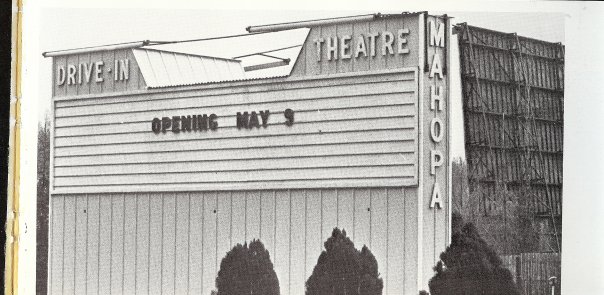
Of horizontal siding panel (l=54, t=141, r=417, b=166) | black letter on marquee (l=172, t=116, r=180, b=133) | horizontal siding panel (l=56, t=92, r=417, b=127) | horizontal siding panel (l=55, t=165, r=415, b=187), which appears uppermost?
horizontal siding panel (l=56, t=92, r=417, b=127)

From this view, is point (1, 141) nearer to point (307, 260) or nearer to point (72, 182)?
point (72, 182)

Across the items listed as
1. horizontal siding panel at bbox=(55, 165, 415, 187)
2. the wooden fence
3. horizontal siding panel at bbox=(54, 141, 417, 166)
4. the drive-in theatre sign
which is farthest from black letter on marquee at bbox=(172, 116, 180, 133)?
the wooden fence

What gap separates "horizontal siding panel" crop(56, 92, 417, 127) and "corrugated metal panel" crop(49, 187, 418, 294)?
409 millimetres

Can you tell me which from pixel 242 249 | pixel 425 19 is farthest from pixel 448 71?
pixel 242 249

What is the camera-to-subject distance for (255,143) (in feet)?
17.4

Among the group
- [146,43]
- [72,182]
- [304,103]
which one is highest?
[146,43]

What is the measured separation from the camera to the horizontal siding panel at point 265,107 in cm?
514

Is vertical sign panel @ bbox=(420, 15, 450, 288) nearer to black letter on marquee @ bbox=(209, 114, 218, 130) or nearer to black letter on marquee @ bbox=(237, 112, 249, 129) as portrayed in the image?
black letter on marquee @ bbox=(237, 112, 249, 129)

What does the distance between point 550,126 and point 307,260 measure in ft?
4.87

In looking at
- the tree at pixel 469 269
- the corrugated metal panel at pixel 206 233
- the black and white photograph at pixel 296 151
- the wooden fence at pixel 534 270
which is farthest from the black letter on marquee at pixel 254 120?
the wooden fence at pixel 534 270

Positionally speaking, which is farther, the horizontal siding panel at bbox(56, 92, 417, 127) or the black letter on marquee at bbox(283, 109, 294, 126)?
the black letter on marquee at bbox(283, 109, 294, 126)

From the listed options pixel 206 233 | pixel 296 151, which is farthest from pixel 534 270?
→ pixel 206 233

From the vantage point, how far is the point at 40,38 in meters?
5.27

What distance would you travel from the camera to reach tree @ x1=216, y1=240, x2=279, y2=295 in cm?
529
